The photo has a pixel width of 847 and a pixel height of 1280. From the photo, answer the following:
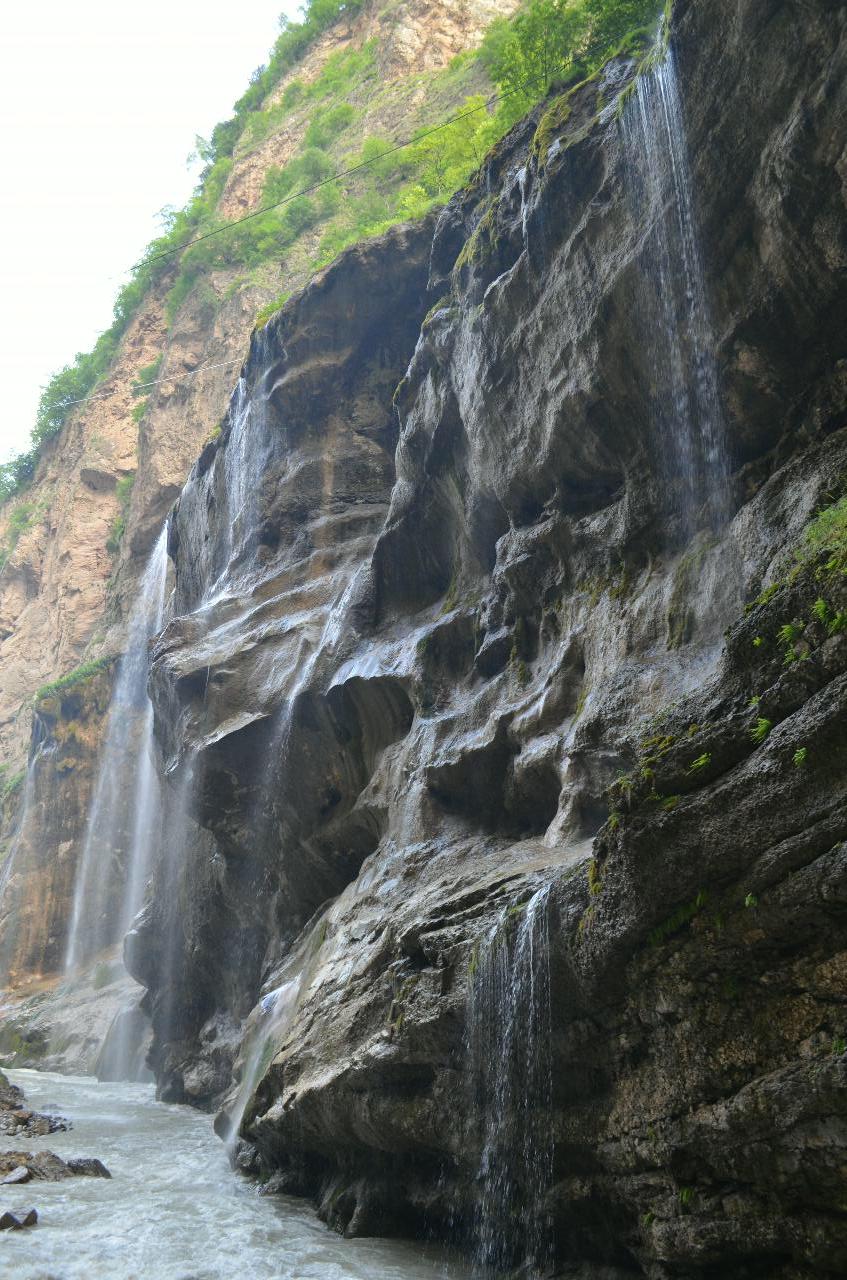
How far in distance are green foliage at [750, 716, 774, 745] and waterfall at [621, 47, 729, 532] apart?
15.8 ft

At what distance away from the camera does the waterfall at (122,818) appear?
31.9m

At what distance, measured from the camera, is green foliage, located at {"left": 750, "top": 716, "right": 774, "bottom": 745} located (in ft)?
19.8

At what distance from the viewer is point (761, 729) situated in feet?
Result: 19.9

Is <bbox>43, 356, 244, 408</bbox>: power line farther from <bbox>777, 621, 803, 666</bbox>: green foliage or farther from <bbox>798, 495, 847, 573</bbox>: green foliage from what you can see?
<bbox>777, 621, 803, 666</bbox>: green foliage

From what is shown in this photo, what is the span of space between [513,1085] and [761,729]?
12.4ft

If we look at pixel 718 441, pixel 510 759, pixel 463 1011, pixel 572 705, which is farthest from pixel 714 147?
pixel 463 1011

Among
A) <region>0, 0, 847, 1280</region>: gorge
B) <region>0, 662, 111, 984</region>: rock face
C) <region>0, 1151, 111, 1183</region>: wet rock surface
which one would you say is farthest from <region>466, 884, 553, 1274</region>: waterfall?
<region>0, 662, 111, 984</region>: rock face

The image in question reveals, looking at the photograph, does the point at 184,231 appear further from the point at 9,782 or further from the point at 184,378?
the point at 9,782

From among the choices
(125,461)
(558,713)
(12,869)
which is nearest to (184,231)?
(125,461)

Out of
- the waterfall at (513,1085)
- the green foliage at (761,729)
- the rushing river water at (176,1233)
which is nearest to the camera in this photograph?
the green foliage at (761,729)

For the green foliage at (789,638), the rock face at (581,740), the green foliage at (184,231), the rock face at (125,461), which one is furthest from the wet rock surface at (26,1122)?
the green foliage at (184,231)

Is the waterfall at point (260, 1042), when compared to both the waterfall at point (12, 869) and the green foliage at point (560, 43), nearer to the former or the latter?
the green foliage at point (560, 43)

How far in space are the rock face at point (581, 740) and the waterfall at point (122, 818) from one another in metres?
12.5

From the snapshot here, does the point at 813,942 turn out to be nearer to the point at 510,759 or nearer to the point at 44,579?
the point at 510,759
